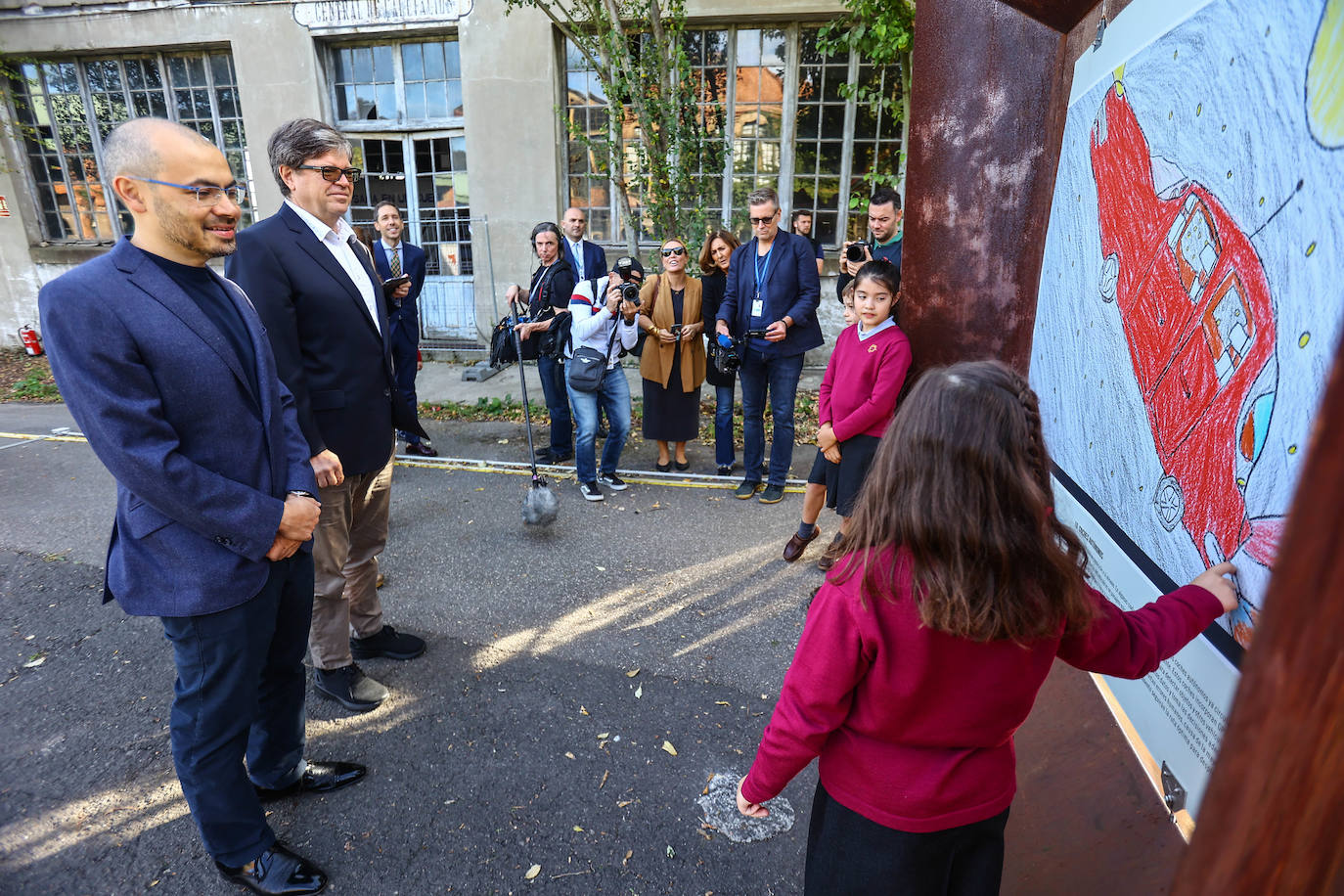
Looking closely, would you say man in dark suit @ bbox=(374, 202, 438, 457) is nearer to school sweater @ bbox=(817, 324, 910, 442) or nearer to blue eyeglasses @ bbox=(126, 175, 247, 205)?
school sweater @ bbox=(817, 324, 910, 442)

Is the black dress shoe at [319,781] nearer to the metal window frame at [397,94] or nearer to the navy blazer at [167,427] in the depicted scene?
the navy blazer at [167,427]

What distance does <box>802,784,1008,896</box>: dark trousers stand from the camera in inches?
55.8

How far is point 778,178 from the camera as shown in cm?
967

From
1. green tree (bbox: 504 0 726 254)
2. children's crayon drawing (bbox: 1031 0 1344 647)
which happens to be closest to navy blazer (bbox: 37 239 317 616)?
children's crayon drawing (bbox: 1031 0 1344 647)

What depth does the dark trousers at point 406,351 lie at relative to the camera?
6039 millimetres

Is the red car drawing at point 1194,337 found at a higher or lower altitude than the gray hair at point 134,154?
lower

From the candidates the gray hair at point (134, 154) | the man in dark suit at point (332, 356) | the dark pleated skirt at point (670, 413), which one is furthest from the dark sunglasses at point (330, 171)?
the dark pleated skirt at point (670, 413)

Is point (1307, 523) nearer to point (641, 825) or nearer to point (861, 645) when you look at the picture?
point (861, 645)

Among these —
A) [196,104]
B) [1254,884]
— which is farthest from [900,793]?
[196,104]

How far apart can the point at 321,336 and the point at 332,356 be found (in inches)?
3.2

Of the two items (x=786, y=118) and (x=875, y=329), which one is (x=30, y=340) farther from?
(x=875, y=329)

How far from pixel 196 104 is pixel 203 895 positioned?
12.6 metres

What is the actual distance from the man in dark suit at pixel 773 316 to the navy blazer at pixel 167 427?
12.0 ft

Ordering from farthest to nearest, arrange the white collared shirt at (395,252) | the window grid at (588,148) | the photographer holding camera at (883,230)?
the window grid at (588,148), the white collared shirt at (395,252), the photographer holding camera at (883,230)
